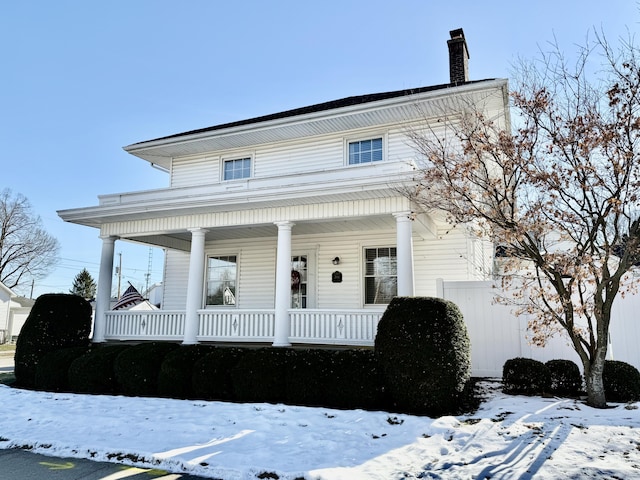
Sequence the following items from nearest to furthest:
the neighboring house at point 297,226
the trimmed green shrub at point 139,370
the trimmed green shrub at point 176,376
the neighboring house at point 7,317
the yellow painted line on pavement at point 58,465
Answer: the yellow painted line on pavement at point 58,465 → the trimmed green shrub at point 176,376 → the trimmed green shrub at point 139,370 → the neighboring house at point 297,226 → the neighboring house at point 7,317

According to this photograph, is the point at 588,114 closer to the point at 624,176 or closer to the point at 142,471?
the point at 624,176

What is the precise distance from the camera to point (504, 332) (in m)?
8.94

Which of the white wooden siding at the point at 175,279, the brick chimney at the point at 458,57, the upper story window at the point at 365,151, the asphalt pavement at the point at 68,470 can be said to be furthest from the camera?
the white wooden siding at the point at 175,279

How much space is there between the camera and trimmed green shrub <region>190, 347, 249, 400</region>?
811cm

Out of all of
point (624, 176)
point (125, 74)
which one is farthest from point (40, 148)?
point (624, 176)

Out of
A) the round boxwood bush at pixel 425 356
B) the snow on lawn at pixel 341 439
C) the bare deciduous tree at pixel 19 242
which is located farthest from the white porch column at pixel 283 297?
the bare deciduous tree at pixel 19 242

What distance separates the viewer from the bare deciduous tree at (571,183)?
6.11m

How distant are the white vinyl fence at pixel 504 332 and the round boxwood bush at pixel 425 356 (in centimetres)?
→ 213

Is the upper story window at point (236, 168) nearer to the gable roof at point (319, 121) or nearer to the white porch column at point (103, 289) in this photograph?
the gable roof at point (319, 121)

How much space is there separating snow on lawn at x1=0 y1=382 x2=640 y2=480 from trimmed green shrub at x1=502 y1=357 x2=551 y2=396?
43cm

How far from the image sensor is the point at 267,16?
10.7m

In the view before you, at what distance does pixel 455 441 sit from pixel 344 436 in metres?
1.37

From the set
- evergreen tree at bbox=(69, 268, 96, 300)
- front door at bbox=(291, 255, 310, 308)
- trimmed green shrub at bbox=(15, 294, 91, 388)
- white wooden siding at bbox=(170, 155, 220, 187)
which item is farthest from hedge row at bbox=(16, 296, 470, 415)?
evergreen tree at bbox=(69, 268, 96, 300)

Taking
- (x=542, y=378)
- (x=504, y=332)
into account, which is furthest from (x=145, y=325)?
(x=542, y=378)
